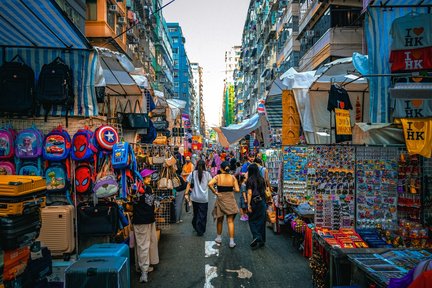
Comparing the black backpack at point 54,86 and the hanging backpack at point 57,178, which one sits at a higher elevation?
the black backpack at point 54,86

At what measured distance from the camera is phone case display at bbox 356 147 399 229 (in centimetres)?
609

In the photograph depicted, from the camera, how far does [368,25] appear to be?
18.7 ft

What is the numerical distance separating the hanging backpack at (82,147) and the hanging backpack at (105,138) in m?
0.11

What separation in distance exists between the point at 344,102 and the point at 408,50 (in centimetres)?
233

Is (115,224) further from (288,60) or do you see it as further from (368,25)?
(288,60)

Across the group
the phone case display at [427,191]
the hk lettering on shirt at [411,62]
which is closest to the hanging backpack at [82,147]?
the hk lettering on shirt at [411,62]

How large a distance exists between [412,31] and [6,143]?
22.0 ft

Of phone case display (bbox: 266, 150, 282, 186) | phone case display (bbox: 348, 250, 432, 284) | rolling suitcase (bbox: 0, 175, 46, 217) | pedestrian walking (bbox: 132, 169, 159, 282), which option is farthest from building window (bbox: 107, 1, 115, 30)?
phone case display (bbox: 348, 250, 432, 284)

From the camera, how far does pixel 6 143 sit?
17.6 feet

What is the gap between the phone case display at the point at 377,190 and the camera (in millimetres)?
6086

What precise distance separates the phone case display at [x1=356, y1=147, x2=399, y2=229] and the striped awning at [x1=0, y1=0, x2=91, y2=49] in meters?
5.53

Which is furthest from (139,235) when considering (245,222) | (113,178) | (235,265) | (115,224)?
(245,222)

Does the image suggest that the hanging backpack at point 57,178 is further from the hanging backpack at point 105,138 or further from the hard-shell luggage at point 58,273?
the hard-shell luggage at point 58,273

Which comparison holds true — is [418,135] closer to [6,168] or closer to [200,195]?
[200,195]
